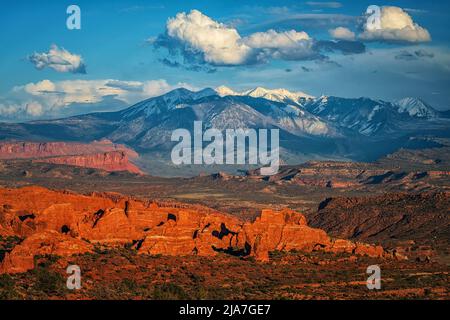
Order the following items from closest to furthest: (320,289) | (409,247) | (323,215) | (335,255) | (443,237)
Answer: (320,289) < (335,255) < (409,247) < (443,237) < (323,215)

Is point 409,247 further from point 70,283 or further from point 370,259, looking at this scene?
point 70,283

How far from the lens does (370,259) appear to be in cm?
10631

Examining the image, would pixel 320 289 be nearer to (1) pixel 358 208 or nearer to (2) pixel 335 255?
(2) pixel 335 255

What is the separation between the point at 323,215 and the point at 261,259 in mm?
72526

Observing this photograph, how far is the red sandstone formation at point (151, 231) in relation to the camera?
97.9 metres

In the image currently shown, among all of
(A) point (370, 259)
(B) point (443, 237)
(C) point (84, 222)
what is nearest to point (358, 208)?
(B) point (443, 237)

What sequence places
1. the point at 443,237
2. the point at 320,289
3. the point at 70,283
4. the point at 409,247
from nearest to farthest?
the point at 70,283 < the point at 320,289 < the point at 409,247 < the point at 443,237

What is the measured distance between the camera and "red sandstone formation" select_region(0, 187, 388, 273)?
97938 mm

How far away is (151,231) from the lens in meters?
102
